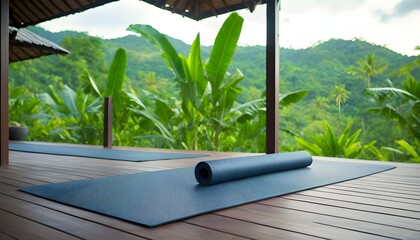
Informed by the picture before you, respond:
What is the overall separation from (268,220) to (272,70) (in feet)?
7.24

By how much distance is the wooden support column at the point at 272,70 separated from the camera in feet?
10.6

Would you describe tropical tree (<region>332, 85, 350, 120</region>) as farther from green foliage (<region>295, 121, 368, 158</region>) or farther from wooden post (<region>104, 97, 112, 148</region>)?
wooden post (<region>104, 97, 112, 148</region>)

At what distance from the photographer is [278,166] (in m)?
2.19

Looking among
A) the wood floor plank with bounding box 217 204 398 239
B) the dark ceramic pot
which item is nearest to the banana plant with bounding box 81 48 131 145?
the dark ceramic pot

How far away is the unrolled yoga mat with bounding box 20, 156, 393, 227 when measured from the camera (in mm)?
1268

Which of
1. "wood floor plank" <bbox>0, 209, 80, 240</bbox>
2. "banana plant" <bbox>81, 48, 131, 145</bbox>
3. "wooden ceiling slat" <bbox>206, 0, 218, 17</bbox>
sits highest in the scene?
"wooden ceiling slat" <bbox>206, 0, 218, 17</bbox>

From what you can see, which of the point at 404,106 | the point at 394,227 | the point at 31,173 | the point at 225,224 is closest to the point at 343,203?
the point at 394,227

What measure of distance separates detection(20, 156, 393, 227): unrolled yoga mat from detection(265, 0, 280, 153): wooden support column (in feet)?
3.43

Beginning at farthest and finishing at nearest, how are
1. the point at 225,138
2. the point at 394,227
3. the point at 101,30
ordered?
1. the point at 101,30
2. the point at 225,138
3. the point at 394,227

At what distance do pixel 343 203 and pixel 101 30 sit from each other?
19.0 metres

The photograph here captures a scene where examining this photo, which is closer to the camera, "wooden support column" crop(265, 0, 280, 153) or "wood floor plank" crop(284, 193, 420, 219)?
"wood floor plank" crop(284, 193, 420, 219)

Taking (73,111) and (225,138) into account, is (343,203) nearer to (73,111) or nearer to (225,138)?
(225,138)

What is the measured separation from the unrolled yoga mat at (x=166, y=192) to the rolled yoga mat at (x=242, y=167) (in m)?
0.03

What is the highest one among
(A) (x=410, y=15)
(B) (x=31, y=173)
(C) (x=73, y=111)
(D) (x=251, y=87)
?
(A) (x=410, y=15)
